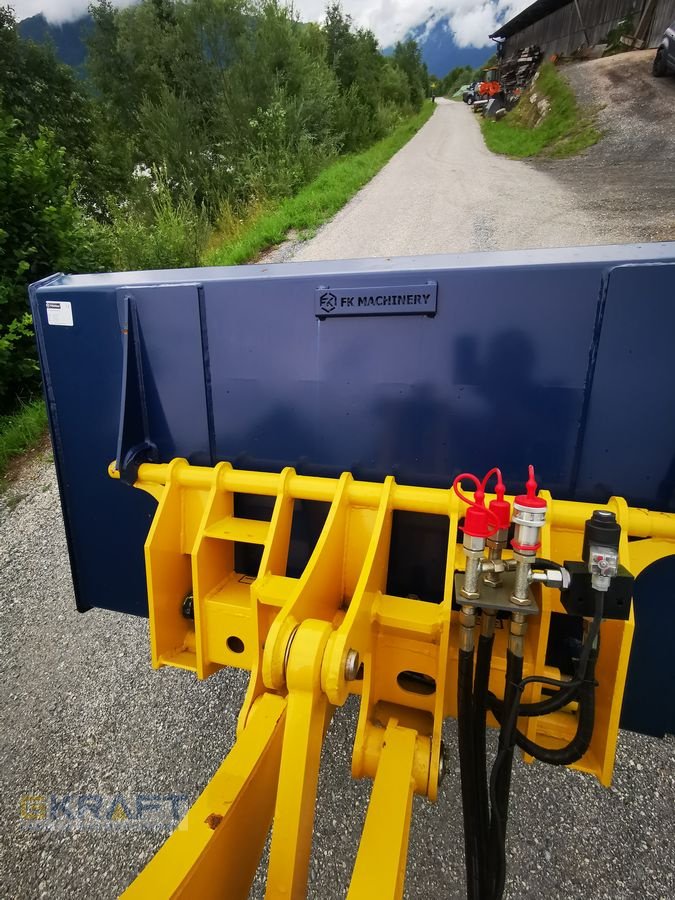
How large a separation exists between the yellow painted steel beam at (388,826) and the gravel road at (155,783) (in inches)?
26.8

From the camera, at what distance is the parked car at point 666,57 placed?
16.3 metres

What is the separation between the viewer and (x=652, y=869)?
5.21ft

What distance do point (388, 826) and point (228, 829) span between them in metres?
0.41

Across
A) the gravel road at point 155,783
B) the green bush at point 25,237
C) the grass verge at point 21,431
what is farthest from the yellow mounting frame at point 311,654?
the green bush at point 25,237

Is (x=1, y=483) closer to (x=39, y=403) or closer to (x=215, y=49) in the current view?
(x=39, y=403)

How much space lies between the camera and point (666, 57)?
16844 millimetres

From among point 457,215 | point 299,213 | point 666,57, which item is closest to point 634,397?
point 457,215

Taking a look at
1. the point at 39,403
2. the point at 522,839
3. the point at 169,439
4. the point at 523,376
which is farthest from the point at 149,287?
the point at 39,403

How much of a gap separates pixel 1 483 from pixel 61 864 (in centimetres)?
378

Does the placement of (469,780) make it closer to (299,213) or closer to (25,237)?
(25,237)

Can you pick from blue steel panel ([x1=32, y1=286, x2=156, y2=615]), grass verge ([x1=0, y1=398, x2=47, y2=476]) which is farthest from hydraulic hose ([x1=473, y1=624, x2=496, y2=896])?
grass verge ([x1=0, y1=398, x2=47, y2=476])

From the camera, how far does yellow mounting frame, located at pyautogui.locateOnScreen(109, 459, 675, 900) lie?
1.10 meters

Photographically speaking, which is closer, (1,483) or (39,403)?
(1,483)

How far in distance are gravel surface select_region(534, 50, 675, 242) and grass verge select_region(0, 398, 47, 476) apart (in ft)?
28.8
